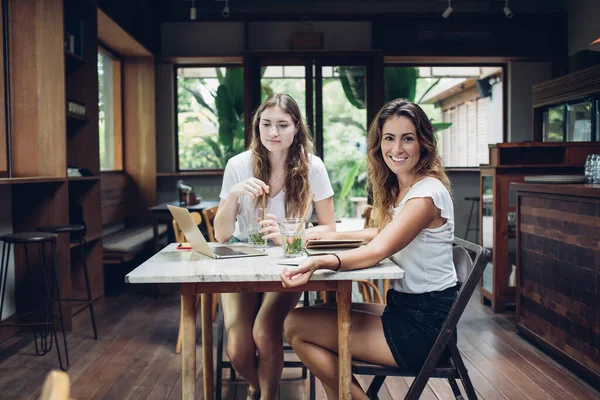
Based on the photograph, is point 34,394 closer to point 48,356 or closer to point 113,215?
point 48,356

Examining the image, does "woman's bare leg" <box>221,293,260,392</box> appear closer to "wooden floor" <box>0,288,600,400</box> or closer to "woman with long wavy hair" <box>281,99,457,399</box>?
"woman with long wavy hair" <box>281,99,457,399</box>

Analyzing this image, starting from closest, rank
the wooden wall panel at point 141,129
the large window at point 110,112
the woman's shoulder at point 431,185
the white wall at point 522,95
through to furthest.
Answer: the woman's shoulder at point 431,185
the large window at point 110,112
the wooden wall panel at point 141,129
the white wall at point 522,95

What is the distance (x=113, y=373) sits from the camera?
2979 mm

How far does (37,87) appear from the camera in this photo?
3.69 meters

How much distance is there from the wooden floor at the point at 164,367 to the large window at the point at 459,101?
3.52 meters

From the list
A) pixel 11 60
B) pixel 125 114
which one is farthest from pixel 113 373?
pixel 125 114

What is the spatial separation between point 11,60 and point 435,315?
319cm

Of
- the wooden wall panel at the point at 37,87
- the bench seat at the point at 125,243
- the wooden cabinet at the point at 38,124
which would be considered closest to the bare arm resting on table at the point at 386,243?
the wooden cabinet at the point at 38,124

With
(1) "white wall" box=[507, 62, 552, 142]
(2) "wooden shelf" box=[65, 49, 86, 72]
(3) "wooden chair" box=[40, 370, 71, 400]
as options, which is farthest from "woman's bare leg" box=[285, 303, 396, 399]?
(1) "white wall" box=[507, 62, 552, 142]

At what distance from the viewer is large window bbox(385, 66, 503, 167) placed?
6945mm

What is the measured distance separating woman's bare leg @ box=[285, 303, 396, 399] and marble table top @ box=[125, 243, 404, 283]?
7.6 inches

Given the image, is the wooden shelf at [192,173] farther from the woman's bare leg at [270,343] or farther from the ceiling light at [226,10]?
the woman's bare leg at [270,343]

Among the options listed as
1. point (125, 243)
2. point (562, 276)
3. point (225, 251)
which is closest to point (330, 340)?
point (225, 251)

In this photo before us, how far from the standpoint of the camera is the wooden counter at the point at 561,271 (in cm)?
275
